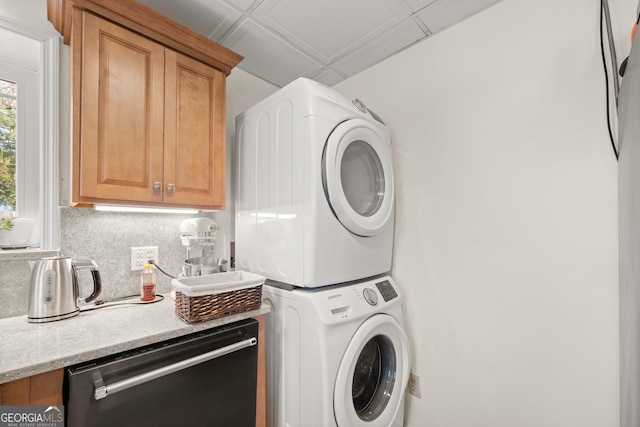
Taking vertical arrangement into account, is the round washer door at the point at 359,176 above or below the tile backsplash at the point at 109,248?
above

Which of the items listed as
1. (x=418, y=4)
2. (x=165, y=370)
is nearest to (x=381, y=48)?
(x=418, y=4)

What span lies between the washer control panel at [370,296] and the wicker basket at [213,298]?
57 cm

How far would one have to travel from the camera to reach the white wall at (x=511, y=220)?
1222 millimetres

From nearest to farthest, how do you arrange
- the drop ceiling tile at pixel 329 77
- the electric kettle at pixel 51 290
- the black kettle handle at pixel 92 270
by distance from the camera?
1. the electric kettle at pixel 51 290
2. the black kettle handle at pixel 92 270
3. the drop ceiling tile at pixel 329 77

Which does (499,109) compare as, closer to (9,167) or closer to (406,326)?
(406,326)

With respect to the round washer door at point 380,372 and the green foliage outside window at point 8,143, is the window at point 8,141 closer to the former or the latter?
the green foliage outside window at point 8,143

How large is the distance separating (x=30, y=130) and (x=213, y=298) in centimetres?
129

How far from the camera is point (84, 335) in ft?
3.27

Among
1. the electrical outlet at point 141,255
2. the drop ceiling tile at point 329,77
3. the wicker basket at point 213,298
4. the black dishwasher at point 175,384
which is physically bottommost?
the black dishwasher at point 175,384

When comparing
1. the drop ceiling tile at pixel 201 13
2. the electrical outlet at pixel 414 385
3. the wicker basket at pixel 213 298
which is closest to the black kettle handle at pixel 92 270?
the wicker basket at pixel 213 298

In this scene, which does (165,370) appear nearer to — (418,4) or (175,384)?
(175,384)

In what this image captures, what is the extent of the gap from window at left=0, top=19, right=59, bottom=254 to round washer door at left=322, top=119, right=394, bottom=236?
1.32 m

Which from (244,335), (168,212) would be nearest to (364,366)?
(244,335)

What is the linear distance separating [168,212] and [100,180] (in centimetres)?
47
